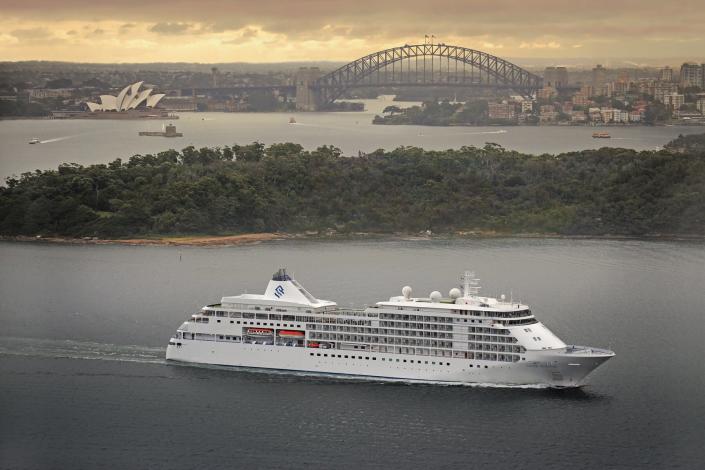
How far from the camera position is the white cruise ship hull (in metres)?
16.2

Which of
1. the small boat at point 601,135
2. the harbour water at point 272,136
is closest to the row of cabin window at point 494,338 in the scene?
the harbour water at point 272,136

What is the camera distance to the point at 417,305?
16.7 m

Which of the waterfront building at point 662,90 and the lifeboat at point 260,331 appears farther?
the waterfront building at point 662,90

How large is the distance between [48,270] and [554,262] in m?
8.68

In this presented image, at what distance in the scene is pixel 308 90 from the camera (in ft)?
178

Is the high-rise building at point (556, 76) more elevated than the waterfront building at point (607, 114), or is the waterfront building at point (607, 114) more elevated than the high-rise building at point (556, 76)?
the high-rise building at point (556, 76)

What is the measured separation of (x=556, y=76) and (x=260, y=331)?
114 feet

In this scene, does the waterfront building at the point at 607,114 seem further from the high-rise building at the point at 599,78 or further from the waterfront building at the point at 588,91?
the waterfront building at the point at 588,91

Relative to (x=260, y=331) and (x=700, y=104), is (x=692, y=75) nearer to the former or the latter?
(x=700, y=104)

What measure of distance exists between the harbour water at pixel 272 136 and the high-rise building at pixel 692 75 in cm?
133

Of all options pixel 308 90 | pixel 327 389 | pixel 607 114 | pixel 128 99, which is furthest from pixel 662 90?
pixel 327 389

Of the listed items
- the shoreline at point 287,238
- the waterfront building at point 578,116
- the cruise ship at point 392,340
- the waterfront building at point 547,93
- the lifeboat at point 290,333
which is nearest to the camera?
the cruise ship at point 392,340

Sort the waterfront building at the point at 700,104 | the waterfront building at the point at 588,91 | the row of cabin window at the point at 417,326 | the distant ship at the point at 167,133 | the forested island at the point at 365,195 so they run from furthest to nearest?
the waterfront building at the point at 588,91, the distant ship at the point at 167,133, the waterfront building at the point at 700,104, the forested island at the point at 365,195, the row of cabin window at the point at 417,326

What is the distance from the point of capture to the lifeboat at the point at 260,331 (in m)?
17.3
